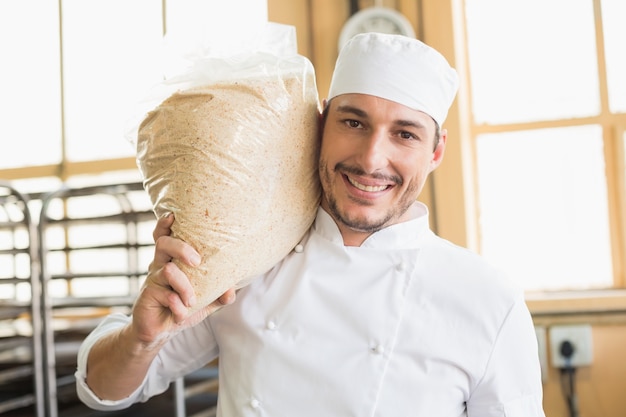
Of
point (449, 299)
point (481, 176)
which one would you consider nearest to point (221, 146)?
point (449, 299)

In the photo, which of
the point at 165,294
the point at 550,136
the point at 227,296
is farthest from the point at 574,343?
the point at 165,294

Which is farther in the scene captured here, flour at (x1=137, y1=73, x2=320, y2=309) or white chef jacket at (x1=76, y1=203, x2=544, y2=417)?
white chef jacket at (x1=76, y1=203, x2=544, y2=417)

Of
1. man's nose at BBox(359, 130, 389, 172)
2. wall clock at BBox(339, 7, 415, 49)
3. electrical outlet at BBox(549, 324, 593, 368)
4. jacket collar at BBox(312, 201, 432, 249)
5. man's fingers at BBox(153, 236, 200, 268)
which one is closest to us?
man's fingers at BBox(153, 236, 200, 268)

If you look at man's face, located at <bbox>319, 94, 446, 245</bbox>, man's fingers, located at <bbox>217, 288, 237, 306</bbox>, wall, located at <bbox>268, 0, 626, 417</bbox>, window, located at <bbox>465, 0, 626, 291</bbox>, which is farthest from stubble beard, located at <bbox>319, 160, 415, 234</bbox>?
window, located at <bbox>465, 0, 626, 291</bbox>

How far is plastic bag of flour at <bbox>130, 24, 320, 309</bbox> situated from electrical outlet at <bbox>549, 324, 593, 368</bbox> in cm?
186

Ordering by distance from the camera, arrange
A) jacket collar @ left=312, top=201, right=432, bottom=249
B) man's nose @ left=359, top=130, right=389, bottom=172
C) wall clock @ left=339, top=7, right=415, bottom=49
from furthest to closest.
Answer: wall clock @ left=339, top=7, right=415, bottom=49
jacket collar @ left=312, top=201, right=432, bottom=249
man's nose @ left=359, top=130, right=389, bottom=172

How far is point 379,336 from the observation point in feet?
3.66

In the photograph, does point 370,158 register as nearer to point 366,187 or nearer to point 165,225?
point 366,187

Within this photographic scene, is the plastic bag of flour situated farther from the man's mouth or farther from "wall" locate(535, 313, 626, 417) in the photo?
"wall" locate(535, 313, 626, 417)

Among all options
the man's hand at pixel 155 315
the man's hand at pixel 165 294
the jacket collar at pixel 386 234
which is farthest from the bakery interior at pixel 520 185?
the man's hand at pixel 165 294

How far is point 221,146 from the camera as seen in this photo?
96cm

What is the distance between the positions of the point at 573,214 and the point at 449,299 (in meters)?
1.97

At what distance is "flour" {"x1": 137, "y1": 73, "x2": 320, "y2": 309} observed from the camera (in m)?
0.95

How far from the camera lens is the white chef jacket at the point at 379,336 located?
1113mm
